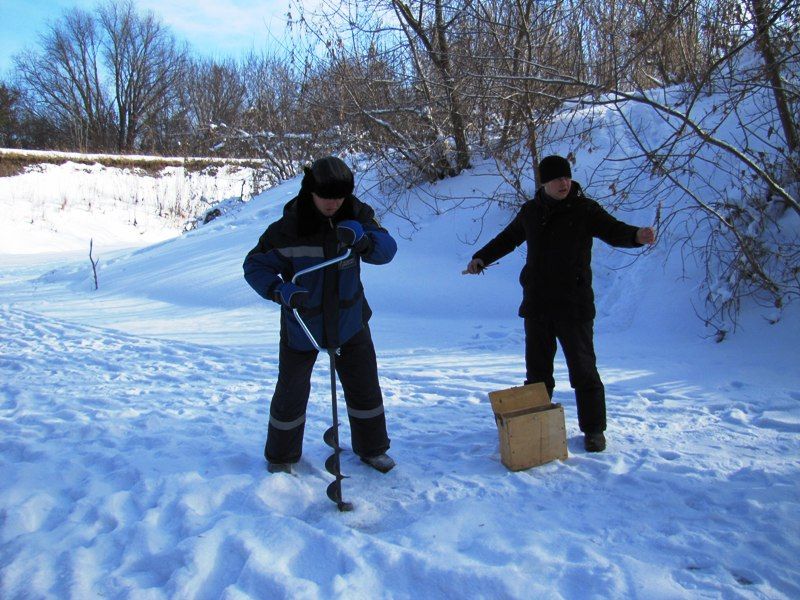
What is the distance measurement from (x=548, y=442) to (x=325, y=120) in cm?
919

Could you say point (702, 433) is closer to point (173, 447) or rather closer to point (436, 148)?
point (173, 447)

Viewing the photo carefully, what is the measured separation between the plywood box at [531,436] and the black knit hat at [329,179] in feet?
5.06

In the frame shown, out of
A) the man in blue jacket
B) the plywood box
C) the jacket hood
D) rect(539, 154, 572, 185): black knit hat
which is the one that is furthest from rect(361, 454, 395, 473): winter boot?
rect(539, 154, 572, 185): black knit hat

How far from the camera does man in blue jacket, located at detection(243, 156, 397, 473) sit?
3.08 m

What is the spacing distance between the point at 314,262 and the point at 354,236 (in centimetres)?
32

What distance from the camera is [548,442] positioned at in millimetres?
3385

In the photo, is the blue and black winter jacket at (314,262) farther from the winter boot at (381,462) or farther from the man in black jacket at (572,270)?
the man in black jacket at (572,270)

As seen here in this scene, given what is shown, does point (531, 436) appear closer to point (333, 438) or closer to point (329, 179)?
point (333, 438)

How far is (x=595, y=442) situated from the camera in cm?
354

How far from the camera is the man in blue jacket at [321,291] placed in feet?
10.1

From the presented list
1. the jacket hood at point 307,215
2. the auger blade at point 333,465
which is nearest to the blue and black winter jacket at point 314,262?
the jacket hood at point 307,215

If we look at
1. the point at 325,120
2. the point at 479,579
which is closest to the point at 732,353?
the point at 479,579

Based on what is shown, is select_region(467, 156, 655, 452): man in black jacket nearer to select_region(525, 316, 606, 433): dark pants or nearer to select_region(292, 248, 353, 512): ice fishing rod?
select_region(525, 316, 606, 433): dark pants

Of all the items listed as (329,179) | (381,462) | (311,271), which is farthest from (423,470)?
(329,179)
